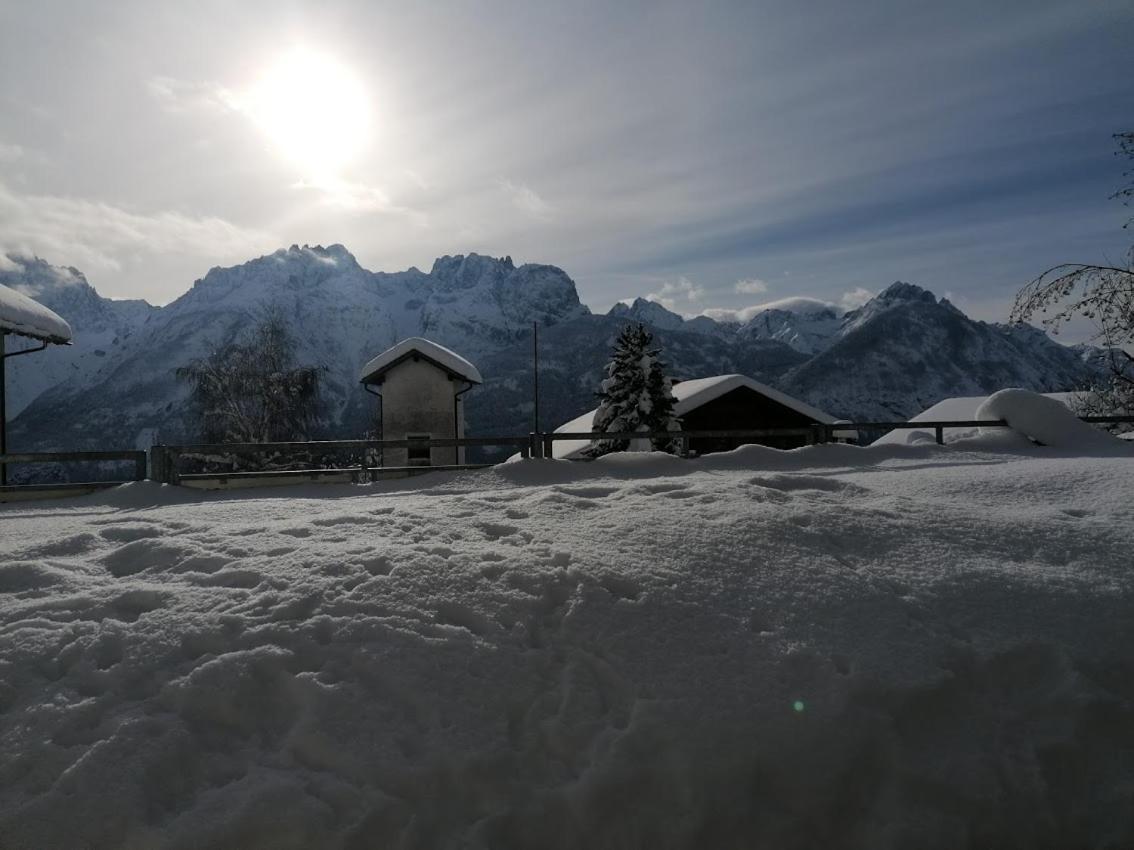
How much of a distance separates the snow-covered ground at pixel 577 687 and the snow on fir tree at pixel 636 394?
16.7m

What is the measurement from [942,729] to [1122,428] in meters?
26.3

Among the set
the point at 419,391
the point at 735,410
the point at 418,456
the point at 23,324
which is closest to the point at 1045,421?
the point at 735,410

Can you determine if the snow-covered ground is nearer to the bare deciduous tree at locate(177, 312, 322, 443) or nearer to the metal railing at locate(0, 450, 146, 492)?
the metal railing at locate(0, 450, 146, 492)

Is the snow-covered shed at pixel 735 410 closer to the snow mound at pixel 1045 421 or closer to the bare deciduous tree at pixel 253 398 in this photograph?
the snow mound at pixel 1045 421

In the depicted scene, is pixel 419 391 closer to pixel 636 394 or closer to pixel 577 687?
pixel 636 394

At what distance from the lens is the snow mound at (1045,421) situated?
432 inches

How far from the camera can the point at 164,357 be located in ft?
652

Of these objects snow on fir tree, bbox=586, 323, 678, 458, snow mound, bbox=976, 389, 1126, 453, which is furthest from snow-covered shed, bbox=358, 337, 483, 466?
snow mound, bbox=976, 389, 1126, 453

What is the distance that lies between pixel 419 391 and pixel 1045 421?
1826 cm

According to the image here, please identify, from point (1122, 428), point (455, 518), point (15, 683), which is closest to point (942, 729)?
point (455, 518)

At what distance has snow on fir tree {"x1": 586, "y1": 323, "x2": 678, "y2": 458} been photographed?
21984 millimetres

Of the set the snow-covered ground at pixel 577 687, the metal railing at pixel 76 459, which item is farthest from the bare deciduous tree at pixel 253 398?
the snow-covered ground at pixel 577 687

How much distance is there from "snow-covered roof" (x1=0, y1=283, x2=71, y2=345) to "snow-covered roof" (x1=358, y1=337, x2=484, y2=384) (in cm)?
898

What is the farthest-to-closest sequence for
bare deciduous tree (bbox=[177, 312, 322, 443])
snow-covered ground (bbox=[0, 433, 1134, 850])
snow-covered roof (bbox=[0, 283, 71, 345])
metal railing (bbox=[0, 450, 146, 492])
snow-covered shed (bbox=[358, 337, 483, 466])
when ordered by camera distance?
bare deciduous tree (bbox=[177, 312, 322, 443]), snow-covered shed (bbox=[358, 337, 483, 466]), snow-covered roof (bbox=[0, 283, 71, 345]), metal railing (bbox=[0, 450, 146, 492]), snow-covered ground (bbox=[0, 433, 1134, 850])
